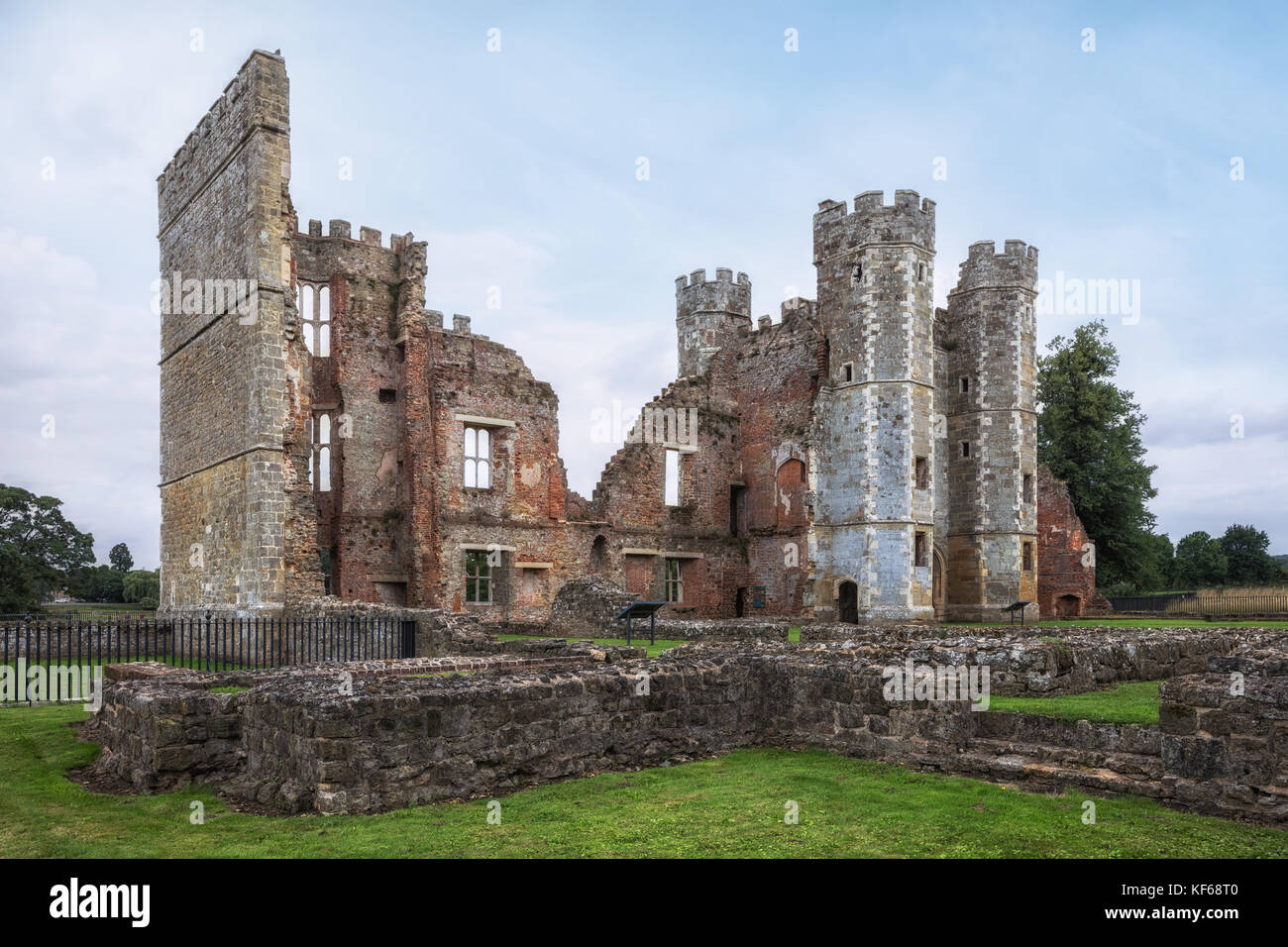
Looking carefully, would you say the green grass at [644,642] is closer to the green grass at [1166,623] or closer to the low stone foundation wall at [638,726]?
A: the low stone foundation wall at [638,726]

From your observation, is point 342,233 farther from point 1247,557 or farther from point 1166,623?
point 1247,557

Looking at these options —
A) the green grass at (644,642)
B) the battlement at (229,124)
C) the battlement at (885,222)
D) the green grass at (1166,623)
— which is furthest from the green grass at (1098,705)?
the battlement at (885,222)

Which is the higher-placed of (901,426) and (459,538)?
(901,426)

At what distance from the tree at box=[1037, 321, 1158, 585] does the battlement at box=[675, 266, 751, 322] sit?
541 inches

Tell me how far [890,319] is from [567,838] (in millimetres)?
26083

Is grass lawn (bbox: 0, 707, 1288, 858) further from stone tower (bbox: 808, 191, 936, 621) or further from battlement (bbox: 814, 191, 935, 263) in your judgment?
battlement (bbox: 814, 191, 935, 263)

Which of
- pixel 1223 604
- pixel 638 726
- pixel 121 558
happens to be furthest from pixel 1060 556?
pixel 121 558

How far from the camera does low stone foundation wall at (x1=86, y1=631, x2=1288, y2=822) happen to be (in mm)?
7332

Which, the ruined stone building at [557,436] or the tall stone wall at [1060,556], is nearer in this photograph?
the ruined stone building at [557,436]

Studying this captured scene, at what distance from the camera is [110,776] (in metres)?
9.16

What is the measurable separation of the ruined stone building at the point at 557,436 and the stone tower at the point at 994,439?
8 centimetres

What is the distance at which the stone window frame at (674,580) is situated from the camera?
34500mm
